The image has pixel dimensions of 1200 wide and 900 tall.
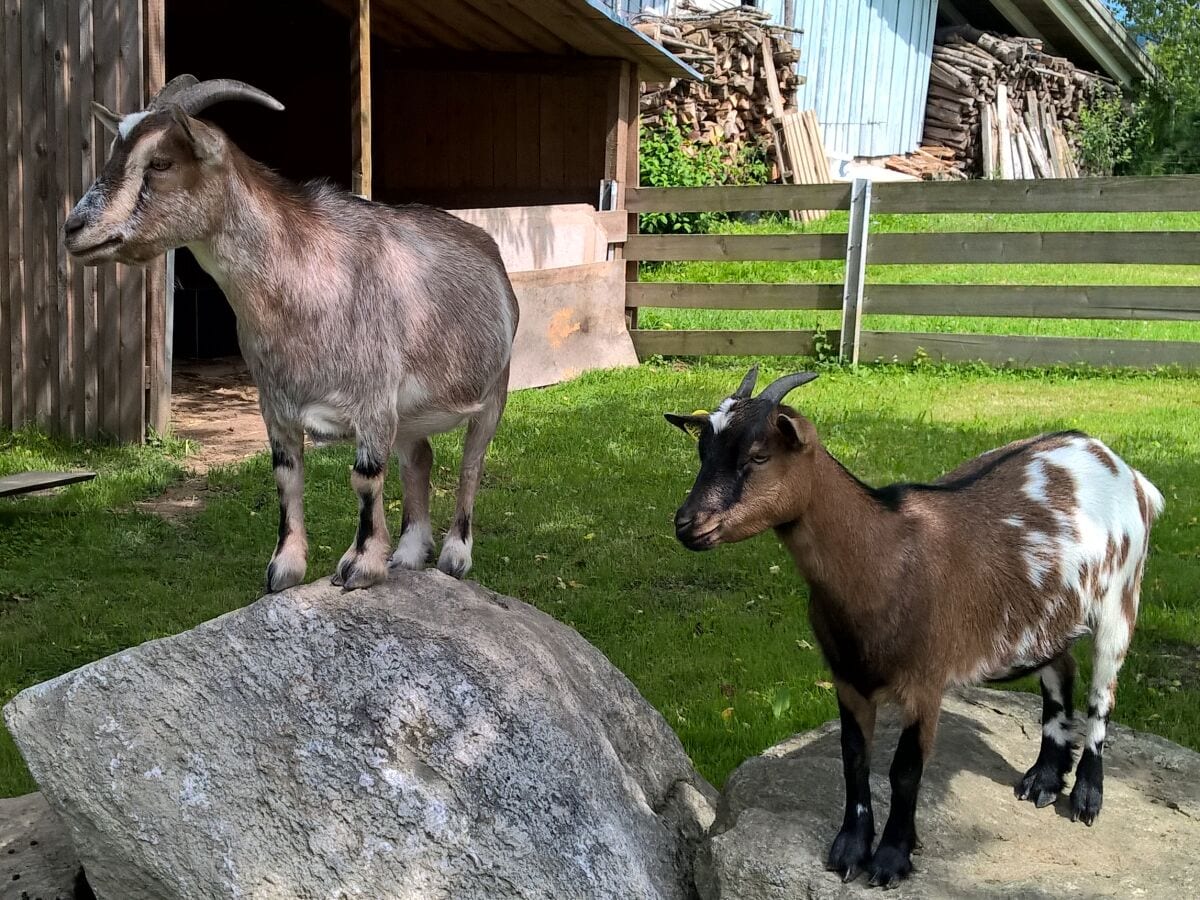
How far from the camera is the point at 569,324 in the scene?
38.8ft

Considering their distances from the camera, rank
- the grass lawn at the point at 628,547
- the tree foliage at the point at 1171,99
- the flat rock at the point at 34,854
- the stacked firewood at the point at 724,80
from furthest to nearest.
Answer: the tree foliage at the point at 1171,99, the stacked firewood at the point at 724,80, the grass lawn at the point at 628,547, the flat rock at the point at 34,854

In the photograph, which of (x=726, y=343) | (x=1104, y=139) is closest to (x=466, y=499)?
(x=726, y=343)

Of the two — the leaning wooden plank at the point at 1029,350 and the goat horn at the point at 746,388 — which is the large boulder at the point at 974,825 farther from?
the leaning wooden plank at the point at 1029,350

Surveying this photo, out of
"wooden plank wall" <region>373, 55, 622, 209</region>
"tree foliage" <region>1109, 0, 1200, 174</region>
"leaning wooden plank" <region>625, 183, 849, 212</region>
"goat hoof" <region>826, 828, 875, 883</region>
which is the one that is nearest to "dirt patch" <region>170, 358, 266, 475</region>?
"wooden plank wall" <region>373, 55, 622, 209</region>

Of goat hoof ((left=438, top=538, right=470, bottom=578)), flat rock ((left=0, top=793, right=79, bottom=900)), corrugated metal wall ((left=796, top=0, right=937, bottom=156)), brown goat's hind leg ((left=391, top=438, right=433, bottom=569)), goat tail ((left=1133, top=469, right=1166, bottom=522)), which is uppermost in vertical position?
corrugated metal wall ((left=796, top=0, right=937, bottom=156))

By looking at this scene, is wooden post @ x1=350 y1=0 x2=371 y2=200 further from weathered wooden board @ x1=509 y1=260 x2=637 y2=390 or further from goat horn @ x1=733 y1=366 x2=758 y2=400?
goat horn @ x1=733 y1=366 x2=758 y2=400

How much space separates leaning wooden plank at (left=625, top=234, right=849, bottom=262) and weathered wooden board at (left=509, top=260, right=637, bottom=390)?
15.2 inches

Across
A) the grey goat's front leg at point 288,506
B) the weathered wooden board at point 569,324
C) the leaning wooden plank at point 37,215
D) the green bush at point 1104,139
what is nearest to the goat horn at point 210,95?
the grey goat's front leg at point 288,506

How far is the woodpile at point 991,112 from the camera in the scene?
904 inches

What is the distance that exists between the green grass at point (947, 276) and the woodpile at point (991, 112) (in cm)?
294

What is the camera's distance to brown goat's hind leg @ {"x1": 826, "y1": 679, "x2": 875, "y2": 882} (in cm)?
348

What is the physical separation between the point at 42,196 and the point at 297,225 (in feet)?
20.1

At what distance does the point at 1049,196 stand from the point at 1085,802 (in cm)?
888

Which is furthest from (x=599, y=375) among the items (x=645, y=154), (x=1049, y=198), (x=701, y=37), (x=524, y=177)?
(x=701, y=37)
